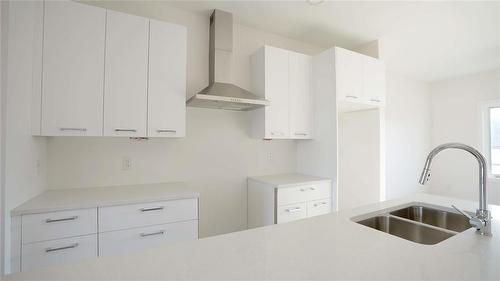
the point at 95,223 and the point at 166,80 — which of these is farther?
the point at 166,80

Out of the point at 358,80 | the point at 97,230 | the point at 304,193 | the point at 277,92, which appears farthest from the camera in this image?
the point at 358,80

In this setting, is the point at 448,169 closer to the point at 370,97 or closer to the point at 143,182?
the point at 370,97

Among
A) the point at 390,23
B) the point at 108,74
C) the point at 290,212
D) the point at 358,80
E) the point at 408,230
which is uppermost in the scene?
the point at 390,23

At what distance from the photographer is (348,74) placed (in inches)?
102

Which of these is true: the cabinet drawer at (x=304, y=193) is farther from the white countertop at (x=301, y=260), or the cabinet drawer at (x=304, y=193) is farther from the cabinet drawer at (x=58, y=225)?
the cabinet drawer at (x=58, y=225)

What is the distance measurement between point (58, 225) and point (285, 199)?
1.78 m

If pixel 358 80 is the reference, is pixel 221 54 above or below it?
above

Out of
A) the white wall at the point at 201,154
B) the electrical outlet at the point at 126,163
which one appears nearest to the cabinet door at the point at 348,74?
the white wall at the point at 201,154

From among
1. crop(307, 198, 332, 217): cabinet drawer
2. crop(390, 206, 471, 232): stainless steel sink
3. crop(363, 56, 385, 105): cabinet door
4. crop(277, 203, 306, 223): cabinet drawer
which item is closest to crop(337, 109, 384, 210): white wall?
crop(363, 56, 385, 105): cabinet door

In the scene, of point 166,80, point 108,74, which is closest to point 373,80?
point 166,80

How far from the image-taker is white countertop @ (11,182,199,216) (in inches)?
56.1

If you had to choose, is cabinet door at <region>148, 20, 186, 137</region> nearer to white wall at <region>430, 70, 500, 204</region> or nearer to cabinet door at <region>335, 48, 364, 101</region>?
cabinet door at <region>335, 48, 364, 101</region>

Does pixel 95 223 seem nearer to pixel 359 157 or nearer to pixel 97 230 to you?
pixel 97 230

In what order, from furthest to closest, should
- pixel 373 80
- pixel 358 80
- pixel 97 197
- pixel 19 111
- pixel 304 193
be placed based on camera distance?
pixel 373 80, pixel 358 80, pixel 304 193, pixel 97 197, pixel 19 111
